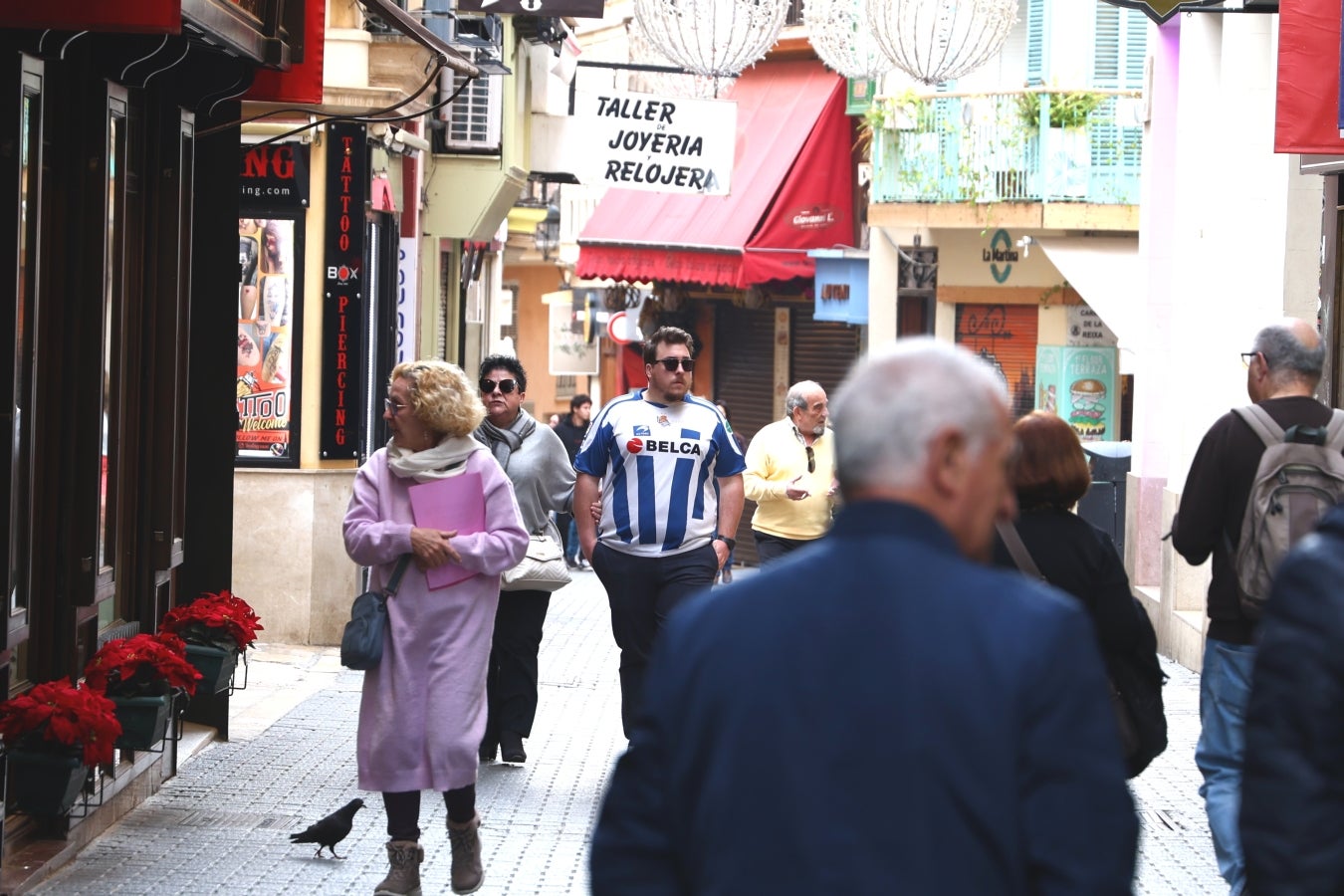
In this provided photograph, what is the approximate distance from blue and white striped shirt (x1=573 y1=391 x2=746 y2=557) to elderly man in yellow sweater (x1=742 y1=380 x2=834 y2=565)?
2.04 metres

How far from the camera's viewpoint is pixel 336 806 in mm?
8844

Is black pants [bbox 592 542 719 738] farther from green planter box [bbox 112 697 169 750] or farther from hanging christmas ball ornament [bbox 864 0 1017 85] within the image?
hanging christmas ball ornament [bbox 864 0 1017 85]

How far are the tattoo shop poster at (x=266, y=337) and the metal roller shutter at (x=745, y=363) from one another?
1647cm

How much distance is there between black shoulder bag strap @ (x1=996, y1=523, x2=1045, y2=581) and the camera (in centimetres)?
552

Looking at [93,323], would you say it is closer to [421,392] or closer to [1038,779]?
[421,392]

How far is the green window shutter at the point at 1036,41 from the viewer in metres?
24.7

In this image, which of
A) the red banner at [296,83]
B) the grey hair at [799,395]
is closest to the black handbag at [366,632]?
the red banner at [296,83]

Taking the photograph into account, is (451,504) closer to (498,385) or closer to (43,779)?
(43,779)

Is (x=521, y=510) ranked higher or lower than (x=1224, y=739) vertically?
higher

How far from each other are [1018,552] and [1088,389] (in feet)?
64.8

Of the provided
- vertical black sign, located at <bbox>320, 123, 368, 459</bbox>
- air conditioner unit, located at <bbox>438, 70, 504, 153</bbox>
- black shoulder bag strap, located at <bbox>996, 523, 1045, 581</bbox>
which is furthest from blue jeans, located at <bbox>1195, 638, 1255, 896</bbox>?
air conditioner unit, located at <bbox>438, 70, 504, 153</bbox>

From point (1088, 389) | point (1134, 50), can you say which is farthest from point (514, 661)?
point (1134, 50)

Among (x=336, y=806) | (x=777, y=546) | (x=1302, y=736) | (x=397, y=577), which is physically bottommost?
(x=336, y=806)

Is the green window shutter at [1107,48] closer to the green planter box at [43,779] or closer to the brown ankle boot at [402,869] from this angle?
the brown ankle boot at [402,869]
